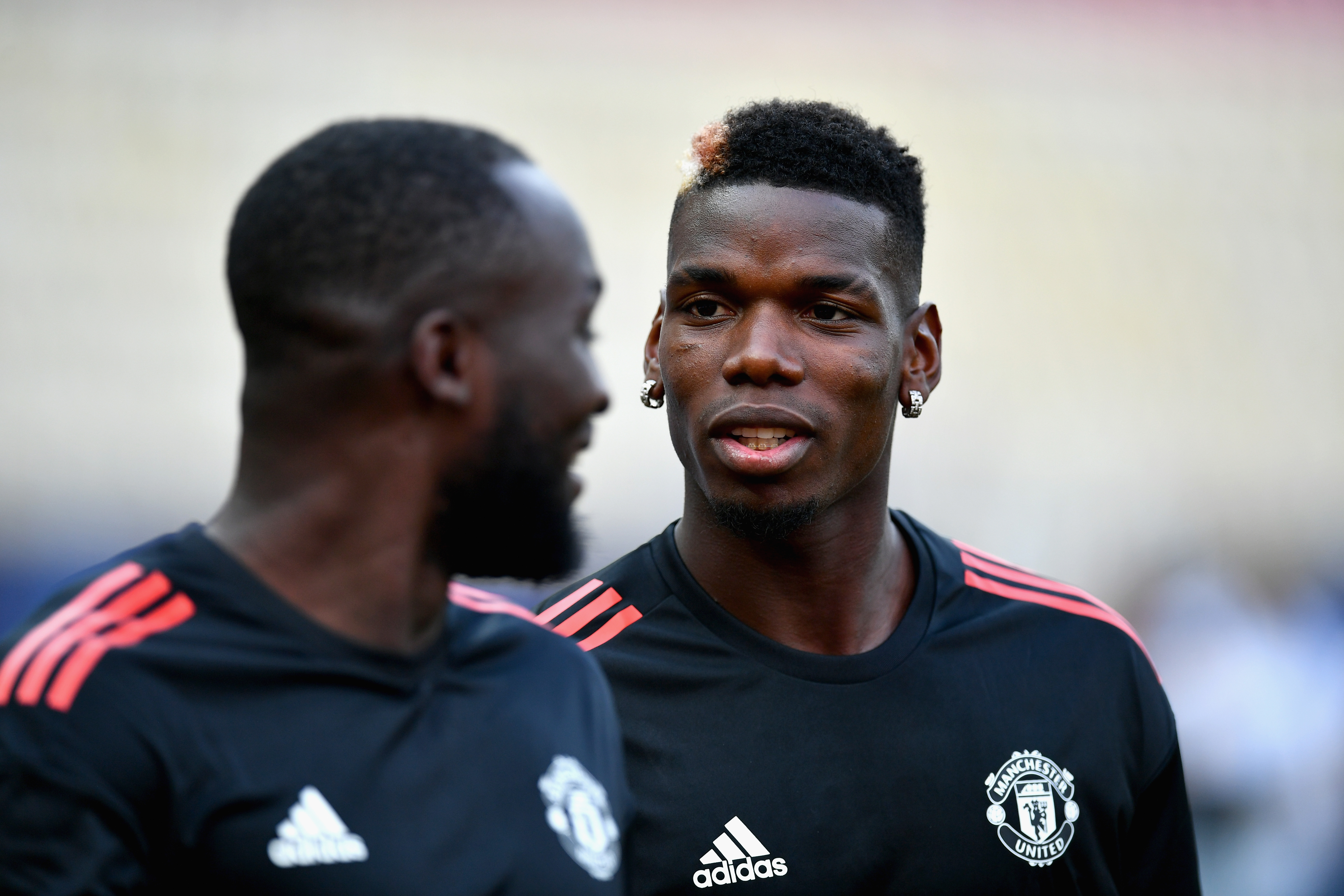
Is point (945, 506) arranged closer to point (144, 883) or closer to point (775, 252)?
point (775, 252)

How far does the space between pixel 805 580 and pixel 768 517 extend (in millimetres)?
211

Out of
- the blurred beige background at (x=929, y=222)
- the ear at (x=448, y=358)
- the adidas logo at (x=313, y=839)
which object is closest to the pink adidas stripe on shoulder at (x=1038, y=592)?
the ear at (x=448, y=358)

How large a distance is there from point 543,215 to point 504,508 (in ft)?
1.46

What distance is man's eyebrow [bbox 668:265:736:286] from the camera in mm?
3160

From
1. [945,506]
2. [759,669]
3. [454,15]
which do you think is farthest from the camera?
[454,15]

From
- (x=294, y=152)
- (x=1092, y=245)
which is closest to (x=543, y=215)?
(x=294, y=152)

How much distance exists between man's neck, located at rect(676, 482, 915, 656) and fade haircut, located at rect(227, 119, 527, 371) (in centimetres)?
130

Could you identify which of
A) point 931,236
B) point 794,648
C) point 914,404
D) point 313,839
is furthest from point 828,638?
point 931,236

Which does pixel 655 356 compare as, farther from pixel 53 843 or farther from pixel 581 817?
pixel 53 843

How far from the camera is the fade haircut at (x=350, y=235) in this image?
199cm

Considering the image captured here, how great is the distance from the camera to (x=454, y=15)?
1222 cm

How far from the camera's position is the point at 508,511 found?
2.16 metres

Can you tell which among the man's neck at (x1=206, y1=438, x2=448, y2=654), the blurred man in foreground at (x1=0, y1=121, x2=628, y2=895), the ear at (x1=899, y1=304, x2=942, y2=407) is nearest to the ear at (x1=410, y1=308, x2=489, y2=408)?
the blurred man in foreground at (x1=0, y1=121, x2=628, y2=895)

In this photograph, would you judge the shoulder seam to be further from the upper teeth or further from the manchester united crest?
the manchester united crest
